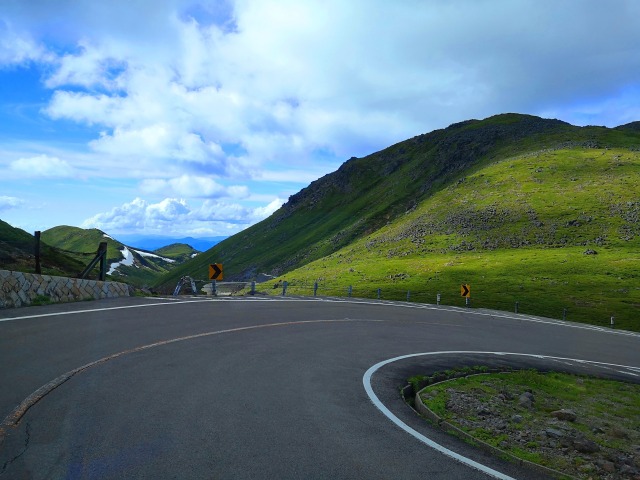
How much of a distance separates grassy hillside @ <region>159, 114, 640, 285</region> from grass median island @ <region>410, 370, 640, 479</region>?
93.3 m

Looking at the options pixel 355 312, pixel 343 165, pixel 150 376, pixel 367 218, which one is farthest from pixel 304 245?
pixel 150 376

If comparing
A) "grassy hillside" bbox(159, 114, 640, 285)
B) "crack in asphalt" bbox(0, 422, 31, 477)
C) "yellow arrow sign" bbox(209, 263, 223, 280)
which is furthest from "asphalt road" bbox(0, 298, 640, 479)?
"grassy hillside" bbox(159, 114, 640, 285)

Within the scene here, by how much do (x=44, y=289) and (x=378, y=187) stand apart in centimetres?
13849

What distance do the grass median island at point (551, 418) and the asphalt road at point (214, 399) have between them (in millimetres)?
723

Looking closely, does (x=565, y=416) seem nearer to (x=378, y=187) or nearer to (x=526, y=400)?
(x=526, y=400)

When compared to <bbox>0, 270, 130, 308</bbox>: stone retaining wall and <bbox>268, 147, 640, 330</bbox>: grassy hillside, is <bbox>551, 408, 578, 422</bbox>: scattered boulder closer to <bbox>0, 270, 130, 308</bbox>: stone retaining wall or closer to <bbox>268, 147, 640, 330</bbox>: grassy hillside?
<bbox>0, 270, 130, 308</bbox>: stone retaining wall

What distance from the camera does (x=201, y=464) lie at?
5195 millimetres

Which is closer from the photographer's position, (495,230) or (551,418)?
(551,418)

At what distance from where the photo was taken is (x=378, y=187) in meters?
151

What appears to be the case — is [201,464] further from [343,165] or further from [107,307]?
[343,165]

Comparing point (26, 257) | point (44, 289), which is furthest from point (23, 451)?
point (26, 257)

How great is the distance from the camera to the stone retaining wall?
1493cm

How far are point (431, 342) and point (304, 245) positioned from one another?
112 meters

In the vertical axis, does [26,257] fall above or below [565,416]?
above
